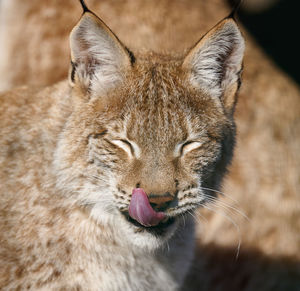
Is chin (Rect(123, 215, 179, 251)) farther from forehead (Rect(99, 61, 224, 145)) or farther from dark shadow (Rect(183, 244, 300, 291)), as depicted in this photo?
dark shadow (Rect(183, 244, 300, 291))

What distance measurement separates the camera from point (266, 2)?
504 centimetres

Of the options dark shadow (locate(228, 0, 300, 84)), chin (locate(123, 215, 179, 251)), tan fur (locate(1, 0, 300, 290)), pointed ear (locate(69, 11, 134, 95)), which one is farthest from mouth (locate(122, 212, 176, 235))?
dark shadow (locate(228, 0, 300, 84))

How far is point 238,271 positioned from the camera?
3.67 metres

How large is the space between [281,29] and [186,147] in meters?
3.19

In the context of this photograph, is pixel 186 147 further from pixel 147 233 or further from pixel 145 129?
pixel 147 233

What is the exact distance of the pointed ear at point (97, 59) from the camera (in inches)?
89.2

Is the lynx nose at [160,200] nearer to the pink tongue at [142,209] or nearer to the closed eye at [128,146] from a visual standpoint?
the pink tongue at [142,209]

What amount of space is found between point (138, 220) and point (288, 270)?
2010mm

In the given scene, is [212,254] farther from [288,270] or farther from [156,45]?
[156,45]

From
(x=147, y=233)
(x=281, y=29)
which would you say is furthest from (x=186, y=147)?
(x=281, y=29)

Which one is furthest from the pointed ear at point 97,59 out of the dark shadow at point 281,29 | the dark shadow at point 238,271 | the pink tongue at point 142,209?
the dark shadow at point 281,29

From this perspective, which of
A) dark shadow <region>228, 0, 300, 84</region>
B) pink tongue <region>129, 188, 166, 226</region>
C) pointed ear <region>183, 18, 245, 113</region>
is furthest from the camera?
dark shadow <region>228, 0, 300, 84</region>

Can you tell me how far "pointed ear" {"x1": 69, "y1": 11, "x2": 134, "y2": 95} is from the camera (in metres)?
2.27

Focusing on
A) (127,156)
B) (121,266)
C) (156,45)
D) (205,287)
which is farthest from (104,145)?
(205,287)
